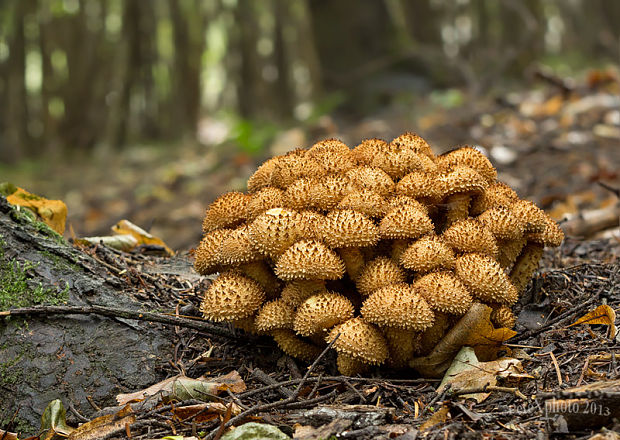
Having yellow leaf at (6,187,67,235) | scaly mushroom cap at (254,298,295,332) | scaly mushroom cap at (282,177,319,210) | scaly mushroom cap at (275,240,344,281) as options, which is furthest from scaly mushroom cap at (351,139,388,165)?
yellow leaf at (6,187,67,235)

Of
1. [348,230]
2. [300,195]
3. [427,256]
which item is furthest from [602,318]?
[300,195]

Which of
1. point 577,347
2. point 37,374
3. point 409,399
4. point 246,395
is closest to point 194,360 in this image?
point 246,395

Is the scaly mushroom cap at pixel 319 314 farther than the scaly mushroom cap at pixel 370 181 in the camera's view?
No

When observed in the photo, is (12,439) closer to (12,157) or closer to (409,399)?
(409,399)

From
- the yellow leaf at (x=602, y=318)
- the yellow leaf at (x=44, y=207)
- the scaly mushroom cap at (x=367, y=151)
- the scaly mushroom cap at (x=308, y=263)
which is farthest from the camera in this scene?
the yellow leaf at (x=44, y=207)

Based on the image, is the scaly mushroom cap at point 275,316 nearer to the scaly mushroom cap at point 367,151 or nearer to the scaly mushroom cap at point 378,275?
the scaly mushroom cap at point 378,275

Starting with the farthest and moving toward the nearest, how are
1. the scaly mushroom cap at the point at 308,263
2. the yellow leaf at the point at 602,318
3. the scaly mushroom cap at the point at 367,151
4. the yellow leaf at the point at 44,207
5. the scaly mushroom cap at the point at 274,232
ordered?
the yellow leaf at the point at 44,207 → the scaly mushroom cap at the point at 367,151 → the yellow leaf at the point at 602,318 → the scaly mushroom cap at the point at 274,232 → the scaly mushroom cap at the point at 308,263

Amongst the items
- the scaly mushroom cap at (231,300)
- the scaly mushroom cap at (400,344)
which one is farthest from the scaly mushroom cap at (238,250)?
the scaly mushroom cap at (400,344)
